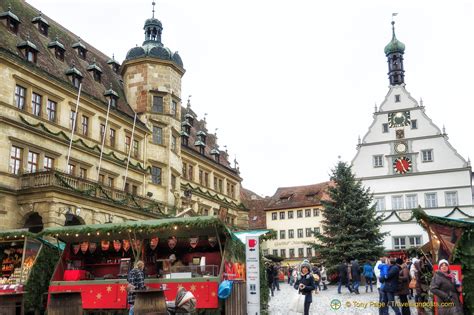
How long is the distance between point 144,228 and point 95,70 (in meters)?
23.8

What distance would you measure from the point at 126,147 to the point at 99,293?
2144cm

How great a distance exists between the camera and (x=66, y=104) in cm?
3216

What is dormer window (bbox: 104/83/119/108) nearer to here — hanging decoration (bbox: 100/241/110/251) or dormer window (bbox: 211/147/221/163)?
dormer window (bbox: 211/147/221/163)

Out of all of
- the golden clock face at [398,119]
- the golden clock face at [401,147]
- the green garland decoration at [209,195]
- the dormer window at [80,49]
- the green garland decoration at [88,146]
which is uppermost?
the dormer window at [80,49]

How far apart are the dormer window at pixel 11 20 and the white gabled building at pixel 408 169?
3080cm

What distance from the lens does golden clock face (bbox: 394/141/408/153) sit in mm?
47531

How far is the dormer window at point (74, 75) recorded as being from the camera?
1299 inches

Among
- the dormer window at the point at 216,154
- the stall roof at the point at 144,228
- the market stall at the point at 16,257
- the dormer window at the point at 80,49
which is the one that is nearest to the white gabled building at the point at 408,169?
the dormer window at the point at 216,154

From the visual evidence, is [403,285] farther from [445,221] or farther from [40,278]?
[40,278]

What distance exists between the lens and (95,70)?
37.7 m

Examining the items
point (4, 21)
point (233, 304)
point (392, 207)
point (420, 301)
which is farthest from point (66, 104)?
point (392, 207)

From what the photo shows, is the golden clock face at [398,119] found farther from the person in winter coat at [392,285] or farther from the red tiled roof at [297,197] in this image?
the person in winter coat at [392,285]

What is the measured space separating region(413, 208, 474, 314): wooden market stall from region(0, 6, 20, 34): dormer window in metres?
25.4

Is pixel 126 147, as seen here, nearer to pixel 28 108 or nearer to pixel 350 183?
pixel 28 108
